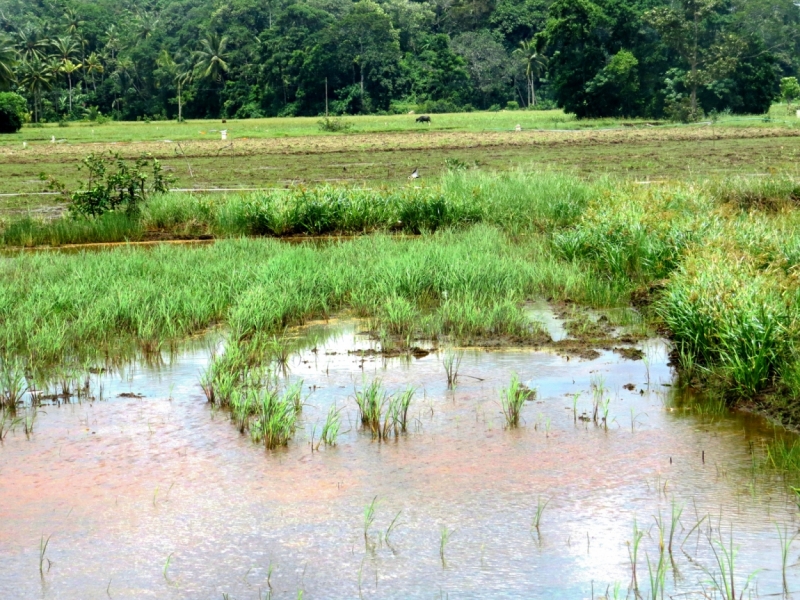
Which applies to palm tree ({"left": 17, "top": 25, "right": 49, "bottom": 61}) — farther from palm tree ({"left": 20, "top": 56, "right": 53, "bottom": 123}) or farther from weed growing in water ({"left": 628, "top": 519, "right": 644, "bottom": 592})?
weed growing in water ({"left": 628, "top": 519, "right": 644, "bottom": 592})

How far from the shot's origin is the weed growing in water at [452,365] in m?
6.57

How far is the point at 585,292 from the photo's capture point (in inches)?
352

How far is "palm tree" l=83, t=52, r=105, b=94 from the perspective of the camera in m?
75.3

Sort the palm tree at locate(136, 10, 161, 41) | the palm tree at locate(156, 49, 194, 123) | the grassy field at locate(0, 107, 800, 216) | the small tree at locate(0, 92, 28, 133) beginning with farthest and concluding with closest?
1. the palm tree at locate(136, 10, 161, 41)
2. the palm tree at locate(156, 49, 194, 123)
3. the small tree at locate(0, 92, 28, 133)
4. the grassy field at locate(0, 107, 800, 216)

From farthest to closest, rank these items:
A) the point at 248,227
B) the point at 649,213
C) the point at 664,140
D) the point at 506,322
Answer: the point at 664,140
the point at 248,227
the point at 649,213
the point at 506,322

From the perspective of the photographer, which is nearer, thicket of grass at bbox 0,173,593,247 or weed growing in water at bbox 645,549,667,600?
weed growing in water at bbox 645,549,667,600

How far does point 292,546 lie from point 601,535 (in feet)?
4.31

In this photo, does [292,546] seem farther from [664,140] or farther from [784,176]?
[664,140]

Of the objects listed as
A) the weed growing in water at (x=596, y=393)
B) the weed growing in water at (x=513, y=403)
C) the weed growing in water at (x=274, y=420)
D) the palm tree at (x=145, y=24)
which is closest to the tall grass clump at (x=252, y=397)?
the weed growing in water at (x=274, y=420)

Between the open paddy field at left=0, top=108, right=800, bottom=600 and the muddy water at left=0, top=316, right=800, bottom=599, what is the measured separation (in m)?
0.02

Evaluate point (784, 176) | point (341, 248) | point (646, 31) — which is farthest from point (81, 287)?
point (646, 31)

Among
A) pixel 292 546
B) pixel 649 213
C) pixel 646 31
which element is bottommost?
pixel 292 546

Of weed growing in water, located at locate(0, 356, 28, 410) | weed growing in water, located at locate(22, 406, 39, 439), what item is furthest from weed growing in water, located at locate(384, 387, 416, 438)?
weed growing in water, located at locate(0, 356, 28, 410)

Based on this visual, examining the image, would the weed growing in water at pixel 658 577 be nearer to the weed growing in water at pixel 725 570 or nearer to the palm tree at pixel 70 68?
the weed growing in water at pixel 725 570
